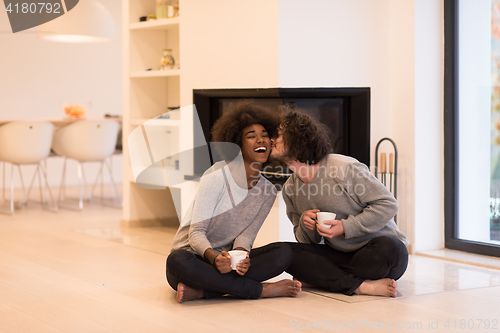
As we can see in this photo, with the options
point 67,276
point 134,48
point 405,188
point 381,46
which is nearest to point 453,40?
point 381,46

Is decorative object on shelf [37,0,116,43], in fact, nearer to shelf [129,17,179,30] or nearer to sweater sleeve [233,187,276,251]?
shelf [129,17,179,30]

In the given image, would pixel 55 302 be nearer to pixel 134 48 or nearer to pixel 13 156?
pixel 134 48

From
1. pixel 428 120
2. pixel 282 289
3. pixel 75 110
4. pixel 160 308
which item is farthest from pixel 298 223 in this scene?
pixel 75 110

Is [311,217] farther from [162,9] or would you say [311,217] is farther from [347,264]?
[162,9]

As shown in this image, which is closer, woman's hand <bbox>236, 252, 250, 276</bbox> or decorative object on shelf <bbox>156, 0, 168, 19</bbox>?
woman's hand <bbox>236, 252, 250, 276</bbox>

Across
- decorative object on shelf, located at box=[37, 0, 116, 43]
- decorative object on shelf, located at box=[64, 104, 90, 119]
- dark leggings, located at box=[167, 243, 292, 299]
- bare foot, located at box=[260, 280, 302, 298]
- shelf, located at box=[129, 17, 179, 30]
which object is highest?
decorative object on shelf, located at box=[37, 0, 116, 43]

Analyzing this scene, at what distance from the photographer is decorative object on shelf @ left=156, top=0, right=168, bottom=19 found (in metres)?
4.15

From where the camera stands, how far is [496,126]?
10.8 feet

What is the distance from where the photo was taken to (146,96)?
4.41m

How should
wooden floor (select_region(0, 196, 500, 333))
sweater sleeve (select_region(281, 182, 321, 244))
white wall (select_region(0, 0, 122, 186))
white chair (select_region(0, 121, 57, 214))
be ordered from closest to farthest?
wooden floor (select_region(0, 196, 500, 333))
sweater sleeve (select_region(281, 182, 321, 244))
white chair (select_region(0, 121, 57, 214))
white wall (select_region(0, 0, 122, 186))

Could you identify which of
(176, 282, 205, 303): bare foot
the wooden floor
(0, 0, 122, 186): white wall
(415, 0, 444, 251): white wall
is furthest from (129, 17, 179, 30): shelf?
Result: (0, 0, 122, 186): white wall

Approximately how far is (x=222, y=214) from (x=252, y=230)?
0.14 m

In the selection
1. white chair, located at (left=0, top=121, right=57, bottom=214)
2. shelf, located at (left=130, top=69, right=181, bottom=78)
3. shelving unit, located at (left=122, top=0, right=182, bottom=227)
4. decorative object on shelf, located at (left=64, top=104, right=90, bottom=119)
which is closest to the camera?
shelf, located at (left=130, top=69, right=181, bottom=78)

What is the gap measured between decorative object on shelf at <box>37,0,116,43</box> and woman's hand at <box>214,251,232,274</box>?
371cm
